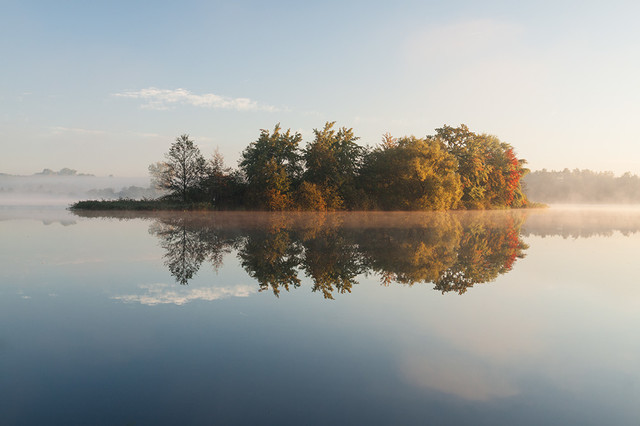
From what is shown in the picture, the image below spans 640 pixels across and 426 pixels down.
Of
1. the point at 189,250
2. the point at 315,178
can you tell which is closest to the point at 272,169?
the point at 315,178

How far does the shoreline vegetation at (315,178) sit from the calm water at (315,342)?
31.8m

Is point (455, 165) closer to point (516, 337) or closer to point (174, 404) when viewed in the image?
point (516, 337)

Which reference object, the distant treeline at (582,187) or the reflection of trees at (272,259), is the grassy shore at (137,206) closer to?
the reflection of trees at (272,259)

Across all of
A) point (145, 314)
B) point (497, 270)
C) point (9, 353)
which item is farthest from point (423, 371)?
point (497, 270)

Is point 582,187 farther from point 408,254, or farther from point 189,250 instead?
point 189,250

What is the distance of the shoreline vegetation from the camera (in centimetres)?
4397

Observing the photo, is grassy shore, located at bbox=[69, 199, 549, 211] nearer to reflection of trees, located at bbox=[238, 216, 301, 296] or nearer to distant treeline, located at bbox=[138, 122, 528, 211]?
distant treeline, located at bbox=[138, 122, 528, 211]

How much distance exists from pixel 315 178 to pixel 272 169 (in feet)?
17.0

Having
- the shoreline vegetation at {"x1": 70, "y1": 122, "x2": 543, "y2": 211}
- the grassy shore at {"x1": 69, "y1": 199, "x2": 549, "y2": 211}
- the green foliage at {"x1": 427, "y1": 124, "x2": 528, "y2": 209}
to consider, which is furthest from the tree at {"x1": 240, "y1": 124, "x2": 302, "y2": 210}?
the green foliage at {"x1": 427, "y1": 124, "x2": 528, "y2": 209}

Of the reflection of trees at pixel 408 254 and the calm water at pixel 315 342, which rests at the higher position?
the reflection of trees at pixel 408 254

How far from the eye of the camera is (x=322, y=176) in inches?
1795

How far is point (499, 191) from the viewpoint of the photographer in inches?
2400

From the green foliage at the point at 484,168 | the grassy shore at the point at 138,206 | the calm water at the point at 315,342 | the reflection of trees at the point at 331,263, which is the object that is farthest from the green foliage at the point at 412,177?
the calm water at the point at 315,342

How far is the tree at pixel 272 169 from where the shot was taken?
43250 mm
